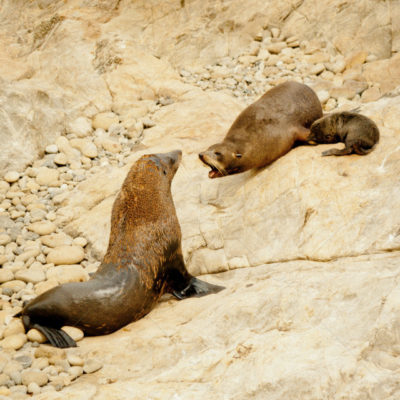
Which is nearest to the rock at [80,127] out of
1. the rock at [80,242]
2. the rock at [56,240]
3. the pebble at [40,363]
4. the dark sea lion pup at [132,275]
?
the rock at [56,240]

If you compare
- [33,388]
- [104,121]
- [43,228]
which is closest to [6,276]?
[43,228]

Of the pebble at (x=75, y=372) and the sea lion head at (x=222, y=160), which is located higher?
the sea lion head at (x=222, y=160)

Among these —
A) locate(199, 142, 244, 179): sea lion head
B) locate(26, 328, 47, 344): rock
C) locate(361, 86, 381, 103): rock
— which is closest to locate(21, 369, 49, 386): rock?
locate(26, 328, 47, 344): rock

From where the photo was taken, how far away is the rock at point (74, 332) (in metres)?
4.70

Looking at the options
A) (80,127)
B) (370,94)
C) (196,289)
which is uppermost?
(80,127)

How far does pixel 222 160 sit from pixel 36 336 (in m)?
3.18

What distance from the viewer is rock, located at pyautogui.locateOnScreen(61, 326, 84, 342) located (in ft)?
15.4

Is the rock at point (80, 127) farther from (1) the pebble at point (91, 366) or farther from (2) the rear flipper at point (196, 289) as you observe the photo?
(1) the pebble at point (91, 366)

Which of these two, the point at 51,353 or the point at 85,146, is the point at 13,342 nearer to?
the point at 51,353

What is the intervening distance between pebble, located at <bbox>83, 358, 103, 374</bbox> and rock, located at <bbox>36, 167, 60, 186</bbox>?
444 centimetres

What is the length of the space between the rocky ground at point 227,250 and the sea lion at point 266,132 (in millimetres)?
256

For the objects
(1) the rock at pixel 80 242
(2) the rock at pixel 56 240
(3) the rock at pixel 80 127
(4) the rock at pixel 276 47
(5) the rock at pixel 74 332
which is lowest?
(5) the rock at pixel 74 332

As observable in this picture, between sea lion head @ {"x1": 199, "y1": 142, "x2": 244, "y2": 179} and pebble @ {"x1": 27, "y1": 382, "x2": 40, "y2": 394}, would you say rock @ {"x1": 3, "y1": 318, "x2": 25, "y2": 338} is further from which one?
sea lion head @ {"x1": 199, "y1": 142, "x2": 244, "y2": 179}

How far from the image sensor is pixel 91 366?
4055mm
